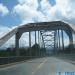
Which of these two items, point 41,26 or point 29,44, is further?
point 29,44

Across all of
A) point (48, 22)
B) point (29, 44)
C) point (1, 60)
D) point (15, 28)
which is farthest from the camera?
point (29, 44)

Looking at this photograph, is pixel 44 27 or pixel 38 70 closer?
pixel 38 70

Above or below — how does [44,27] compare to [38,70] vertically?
above

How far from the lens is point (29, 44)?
94500 millimetres

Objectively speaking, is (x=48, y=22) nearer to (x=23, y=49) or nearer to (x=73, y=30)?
(x=73, y=30)

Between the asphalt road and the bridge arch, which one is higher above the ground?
the bridge arch

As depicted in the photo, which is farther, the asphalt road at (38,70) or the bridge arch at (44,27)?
the bridge arch at (44,27)

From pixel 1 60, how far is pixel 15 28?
115 ft

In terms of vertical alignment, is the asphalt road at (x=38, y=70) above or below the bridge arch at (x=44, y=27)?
below

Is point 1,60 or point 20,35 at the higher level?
point 20,35

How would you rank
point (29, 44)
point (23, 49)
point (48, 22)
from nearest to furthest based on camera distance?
point (48, 22)
point (23, 49)
point (29, 44)

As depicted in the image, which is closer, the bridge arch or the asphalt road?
the asphalt road

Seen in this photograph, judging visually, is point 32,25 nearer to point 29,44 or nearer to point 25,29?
point 25,29

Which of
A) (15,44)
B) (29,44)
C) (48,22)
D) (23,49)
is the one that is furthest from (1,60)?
(29,44)
